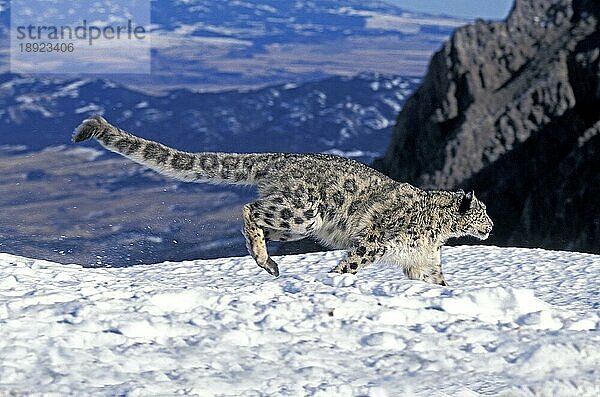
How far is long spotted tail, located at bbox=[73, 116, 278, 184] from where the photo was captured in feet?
36.2

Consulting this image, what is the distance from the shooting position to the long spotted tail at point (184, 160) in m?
11.0

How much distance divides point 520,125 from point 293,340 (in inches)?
963

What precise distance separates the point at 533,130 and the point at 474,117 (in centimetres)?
211

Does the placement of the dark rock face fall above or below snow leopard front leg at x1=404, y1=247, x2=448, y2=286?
below

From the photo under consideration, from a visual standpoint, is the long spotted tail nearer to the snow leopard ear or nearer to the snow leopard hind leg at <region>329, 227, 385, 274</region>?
the snow leopard hind leg at <region>329, 227, 385, 274</region>

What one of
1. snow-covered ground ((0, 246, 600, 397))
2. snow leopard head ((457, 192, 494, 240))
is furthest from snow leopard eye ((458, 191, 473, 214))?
snow-covered ground ((0, 246, 600, 397))

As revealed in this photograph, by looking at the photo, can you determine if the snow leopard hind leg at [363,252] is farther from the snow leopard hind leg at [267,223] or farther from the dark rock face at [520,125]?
the dark rock face at [520,125]

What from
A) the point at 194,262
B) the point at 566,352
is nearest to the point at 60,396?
the point at 566,352

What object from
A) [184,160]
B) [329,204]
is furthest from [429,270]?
[184,160]

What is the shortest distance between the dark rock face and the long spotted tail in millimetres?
15730

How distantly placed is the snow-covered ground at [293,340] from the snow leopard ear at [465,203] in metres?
1.76

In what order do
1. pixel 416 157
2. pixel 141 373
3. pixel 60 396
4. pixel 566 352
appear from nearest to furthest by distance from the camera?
1. pixel 60 396
2. pixel 141 373
3. pixel 566 352
4. pixel 416 157

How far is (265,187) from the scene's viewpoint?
36.3 feet

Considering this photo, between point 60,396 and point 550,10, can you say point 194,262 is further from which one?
point 550,10
